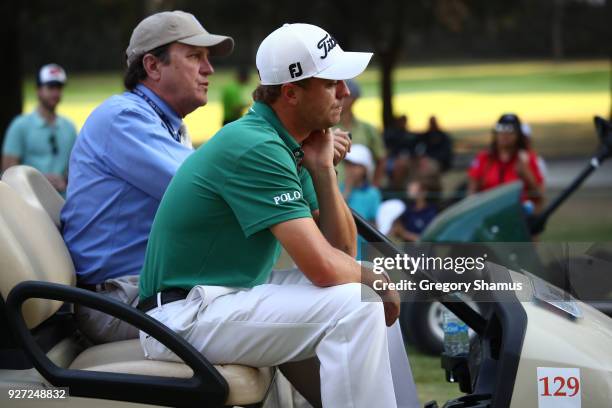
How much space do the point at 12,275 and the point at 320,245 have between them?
0.93 meters

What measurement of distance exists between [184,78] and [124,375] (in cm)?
134

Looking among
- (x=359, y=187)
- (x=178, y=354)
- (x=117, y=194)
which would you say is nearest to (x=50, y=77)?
(x=359, y=187)

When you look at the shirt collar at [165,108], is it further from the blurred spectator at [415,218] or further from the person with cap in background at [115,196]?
the blurred spectator at [415,218]

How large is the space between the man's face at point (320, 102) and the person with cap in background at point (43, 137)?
6377 mm

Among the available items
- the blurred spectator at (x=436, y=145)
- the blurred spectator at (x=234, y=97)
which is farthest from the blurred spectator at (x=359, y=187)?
the blurred spectator at (x=436, y=145)

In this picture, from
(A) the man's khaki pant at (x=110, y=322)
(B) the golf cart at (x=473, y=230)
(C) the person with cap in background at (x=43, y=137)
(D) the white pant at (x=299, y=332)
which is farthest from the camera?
(C) the person with cap in background at (x=43, y=137)

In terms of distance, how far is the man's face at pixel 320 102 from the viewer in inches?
127

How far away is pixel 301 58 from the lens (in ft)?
10.4

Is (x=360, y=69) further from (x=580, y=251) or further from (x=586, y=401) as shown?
(x=586, y=401)

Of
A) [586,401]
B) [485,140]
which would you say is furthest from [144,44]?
[485,140]

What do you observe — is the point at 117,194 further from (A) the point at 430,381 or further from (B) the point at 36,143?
(B) the point at 36,143

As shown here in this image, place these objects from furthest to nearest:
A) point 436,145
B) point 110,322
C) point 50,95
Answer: point 436,145, point 50,95, point 110,322

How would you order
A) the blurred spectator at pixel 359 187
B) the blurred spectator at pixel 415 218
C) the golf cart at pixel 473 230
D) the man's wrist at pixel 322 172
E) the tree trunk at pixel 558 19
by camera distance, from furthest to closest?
the tree trunk at pixel 558 19, the blurred spectator at pixel 415 218, the blurred spectator at pixel 359 187, the golf cart at pixel 473 230, the man's wrist at pixel 322 172

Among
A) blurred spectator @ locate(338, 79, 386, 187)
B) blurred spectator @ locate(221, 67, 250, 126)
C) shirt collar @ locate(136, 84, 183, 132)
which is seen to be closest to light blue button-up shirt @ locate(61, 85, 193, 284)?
shirt collar @ locate(136, 84, 183, 132)
